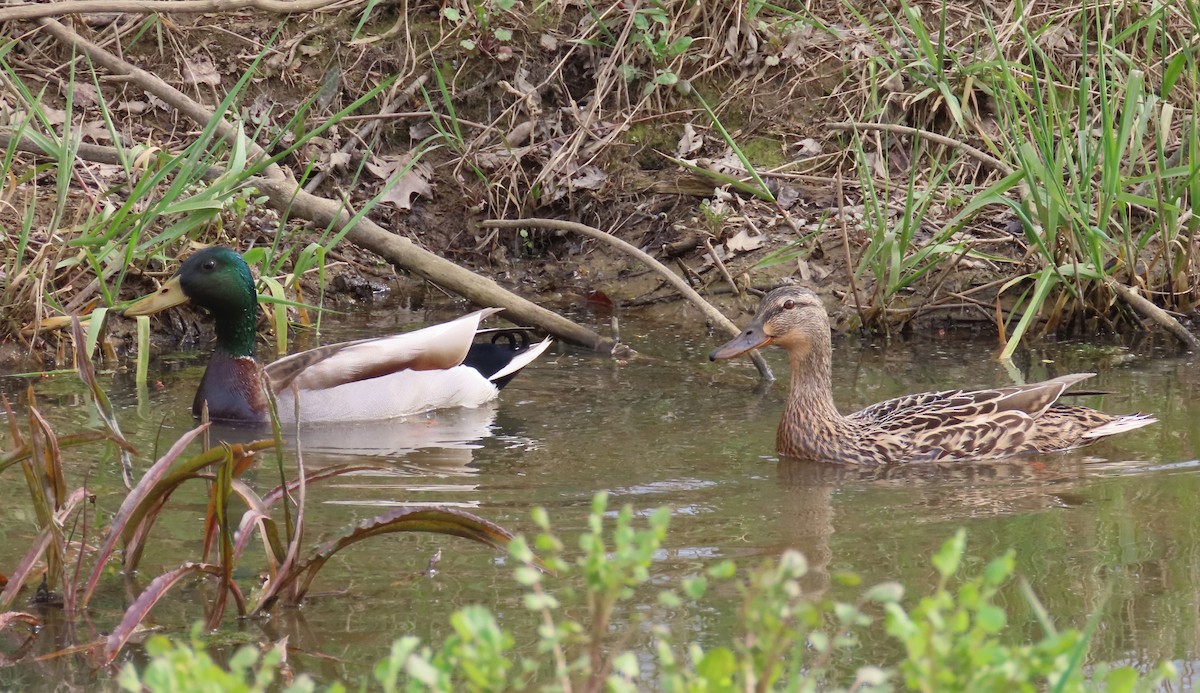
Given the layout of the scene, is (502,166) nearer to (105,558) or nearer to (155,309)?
(155,309)

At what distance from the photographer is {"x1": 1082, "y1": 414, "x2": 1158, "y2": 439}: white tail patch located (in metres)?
6.05

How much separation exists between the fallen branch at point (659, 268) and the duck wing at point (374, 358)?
2.88 ft

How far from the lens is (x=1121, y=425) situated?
6.09 m

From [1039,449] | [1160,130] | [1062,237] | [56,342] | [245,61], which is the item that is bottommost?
[1039,449]

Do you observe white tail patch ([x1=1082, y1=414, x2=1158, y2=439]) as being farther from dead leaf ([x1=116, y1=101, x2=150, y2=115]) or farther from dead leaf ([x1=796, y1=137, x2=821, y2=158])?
dead leaf ([x1=116, y1=101, x2=150, y2=115])

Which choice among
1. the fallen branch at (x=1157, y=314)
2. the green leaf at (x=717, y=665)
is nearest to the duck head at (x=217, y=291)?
the fallen branch at (x=1157, y=314)

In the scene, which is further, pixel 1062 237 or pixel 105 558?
pixel 1062 237

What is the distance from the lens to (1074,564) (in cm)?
431

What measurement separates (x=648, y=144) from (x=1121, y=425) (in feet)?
14.7

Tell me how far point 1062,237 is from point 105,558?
5.16m

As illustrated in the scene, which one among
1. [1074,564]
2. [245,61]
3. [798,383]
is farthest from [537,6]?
[1074,564]

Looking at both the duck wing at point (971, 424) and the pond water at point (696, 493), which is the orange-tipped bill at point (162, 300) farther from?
the duck wing at point (971, 424)

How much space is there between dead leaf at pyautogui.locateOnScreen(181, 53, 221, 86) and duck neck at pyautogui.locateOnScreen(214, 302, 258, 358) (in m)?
3.26

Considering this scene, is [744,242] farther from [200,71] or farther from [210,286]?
[200,71]
